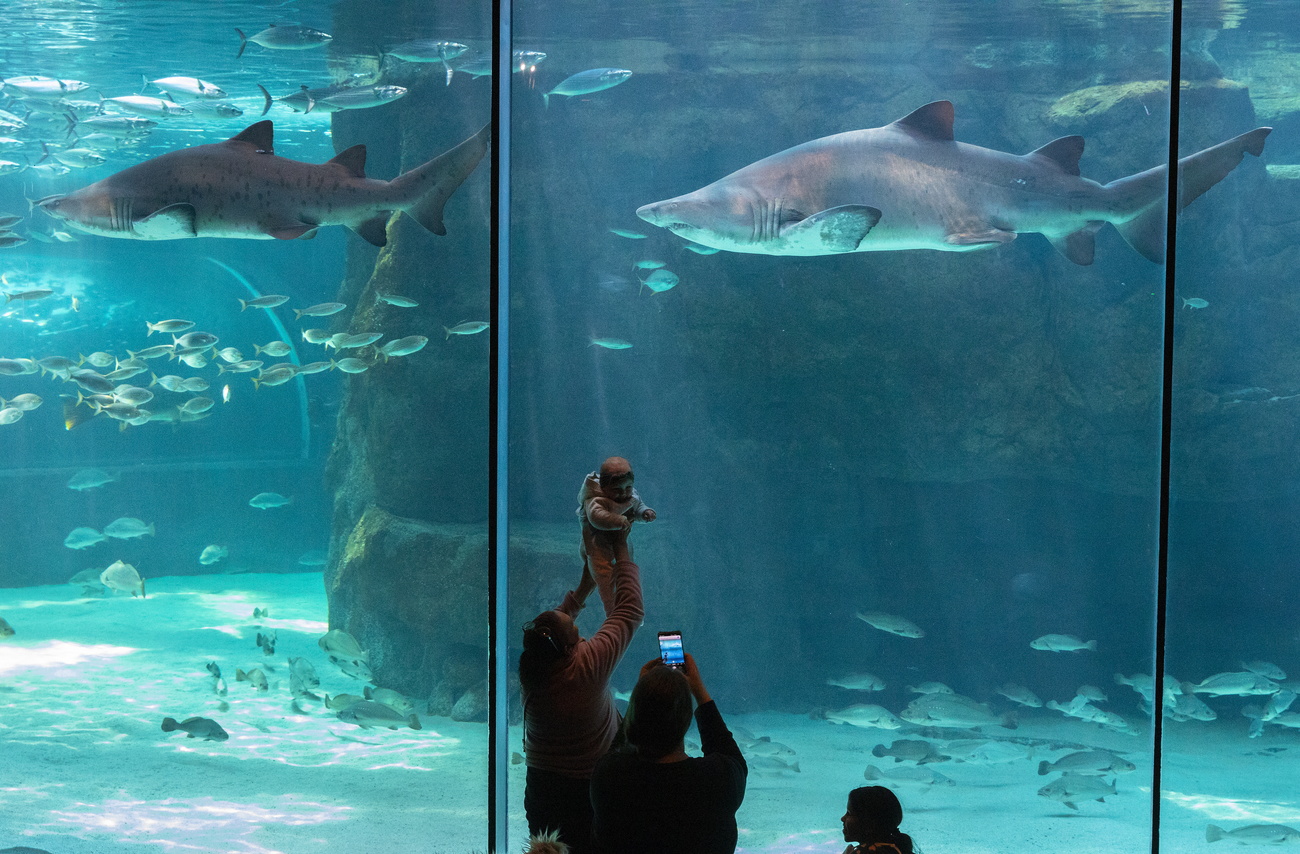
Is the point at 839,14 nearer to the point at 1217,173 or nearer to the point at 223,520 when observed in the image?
the point at 1217,173

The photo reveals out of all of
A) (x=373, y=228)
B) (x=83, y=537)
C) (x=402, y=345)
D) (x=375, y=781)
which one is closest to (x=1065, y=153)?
(x=373, y=228)

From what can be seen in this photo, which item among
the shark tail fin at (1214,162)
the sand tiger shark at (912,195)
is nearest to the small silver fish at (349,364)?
the sand tiger shark at (912,195)

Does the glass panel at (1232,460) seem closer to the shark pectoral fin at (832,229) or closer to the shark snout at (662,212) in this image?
the shark pectoral fin at (832,229)

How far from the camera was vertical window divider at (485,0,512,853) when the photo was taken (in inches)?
104

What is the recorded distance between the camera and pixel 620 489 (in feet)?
7.44

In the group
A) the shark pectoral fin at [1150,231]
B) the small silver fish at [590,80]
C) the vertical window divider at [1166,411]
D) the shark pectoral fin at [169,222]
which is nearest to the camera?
the vertical window divider at [1166,411]

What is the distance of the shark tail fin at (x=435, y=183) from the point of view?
2.94 metres

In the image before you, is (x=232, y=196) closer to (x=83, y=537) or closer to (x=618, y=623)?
(x=618, y=623)

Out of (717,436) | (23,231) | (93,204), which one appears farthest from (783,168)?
(23,231)

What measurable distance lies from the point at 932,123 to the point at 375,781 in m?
6.09

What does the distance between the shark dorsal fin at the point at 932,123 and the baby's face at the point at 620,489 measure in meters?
2.42

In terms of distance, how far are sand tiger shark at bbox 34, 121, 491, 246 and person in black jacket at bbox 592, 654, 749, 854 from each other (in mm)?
2104

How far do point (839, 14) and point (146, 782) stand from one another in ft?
38.4

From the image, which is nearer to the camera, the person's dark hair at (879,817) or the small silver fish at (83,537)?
the person's dark hair at (879,817)
